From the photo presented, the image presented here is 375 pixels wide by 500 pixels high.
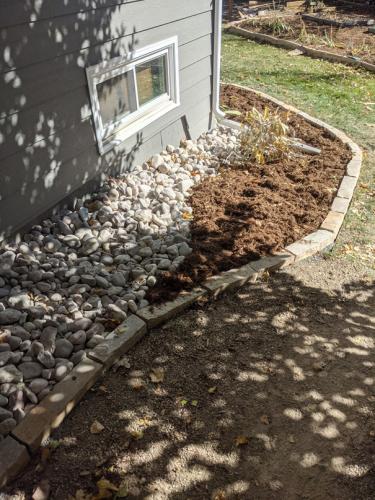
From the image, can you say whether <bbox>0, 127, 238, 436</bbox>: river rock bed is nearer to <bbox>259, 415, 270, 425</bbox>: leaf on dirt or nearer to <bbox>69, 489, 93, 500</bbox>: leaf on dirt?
<bbox>69, 489, 93, 500</bbox>: leaf on dirt

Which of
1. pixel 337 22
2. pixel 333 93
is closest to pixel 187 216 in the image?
pixel 333 93

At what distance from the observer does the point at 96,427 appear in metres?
2.78

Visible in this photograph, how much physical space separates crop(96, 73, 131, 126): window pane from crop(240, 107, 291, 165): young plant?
1898 mm

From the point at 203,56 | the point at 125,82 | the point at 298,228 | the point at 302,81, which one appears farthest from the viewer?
the point at 302,81

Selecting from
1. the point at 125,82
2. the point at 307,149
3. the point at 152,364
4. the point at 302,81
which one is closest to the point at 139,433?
the point at 152,364

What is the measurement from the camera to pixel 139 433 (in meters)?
2.78

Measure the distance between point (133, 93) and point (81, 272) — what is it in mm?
2709

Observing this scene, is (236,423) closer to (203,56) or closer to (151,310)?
(151,310)

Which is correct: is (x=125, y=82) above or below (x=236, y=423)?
above

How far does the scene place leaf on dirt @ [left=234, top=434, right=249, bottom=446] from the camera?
8.96 ft

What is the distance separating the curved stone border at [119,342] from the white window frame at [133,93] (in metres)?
2.27

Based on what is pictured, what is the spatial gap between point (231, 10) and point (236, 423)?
58.8 feet

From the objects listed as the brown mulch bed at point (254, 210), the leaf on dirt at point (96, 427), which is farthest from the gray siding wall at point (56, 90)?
the leaf on dirt at point (96, 427)

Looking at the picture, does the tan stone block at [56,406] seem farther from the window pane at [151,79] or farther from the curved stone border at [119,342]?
the window pane at [151,79]
